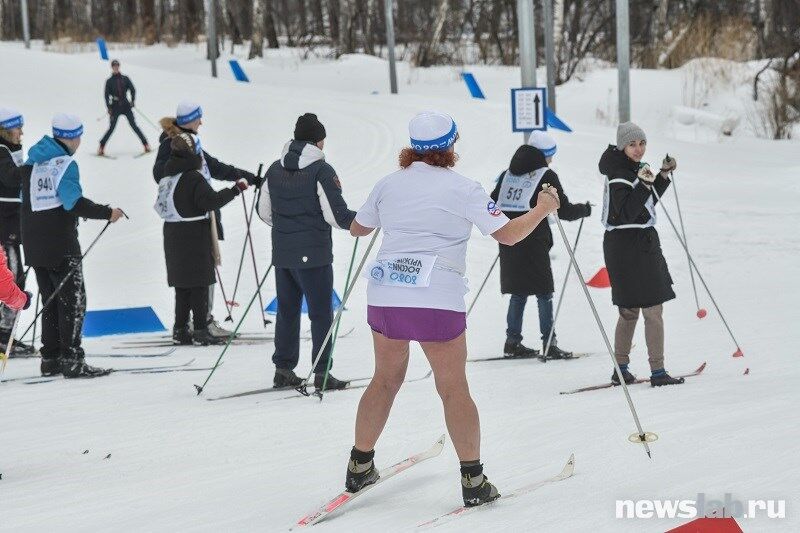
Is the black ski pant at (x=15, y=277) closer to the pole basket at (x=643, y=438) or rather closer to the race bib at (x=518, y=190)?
Answer: the race bib at (x=518, y=190)

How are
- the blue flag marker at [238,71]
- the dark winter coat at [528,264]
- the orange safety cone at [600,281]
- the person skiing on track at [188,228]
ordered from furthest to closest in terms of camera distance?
the blue flag marker at [238,71] → the orange safety cone at [600,281] → the person skiing on track at [188,228] → the dark winter coat at [528,264]

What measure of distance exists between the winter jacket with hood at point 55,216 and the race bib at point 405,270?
3.05 meters

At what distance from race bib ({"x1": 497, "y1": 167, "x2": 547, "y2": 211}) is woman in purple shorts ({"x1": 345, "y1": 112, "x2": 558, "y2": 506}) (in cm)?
301

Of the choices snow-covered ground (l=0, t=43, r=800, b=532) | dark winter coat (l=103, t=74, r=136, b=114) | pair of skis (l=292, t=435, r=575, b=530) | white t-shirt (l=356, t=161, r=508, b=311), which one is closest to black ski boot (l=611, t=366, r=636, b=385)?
snow-covered ground (l=0, t=43, r=800, b=532)

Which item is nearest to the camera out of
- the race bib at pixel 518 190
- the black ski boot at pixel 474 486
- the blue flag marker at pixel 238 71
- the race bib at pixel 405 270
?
the race bib at pixel 405 270

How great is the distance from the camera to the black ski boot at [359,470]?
4285 mm

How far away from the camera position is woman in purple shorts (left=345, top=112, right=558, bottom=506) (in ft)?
13.1

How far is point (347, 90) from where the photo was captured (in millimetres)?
25062

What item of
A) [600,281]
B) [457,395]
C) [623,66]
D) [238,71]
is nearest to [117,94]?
[623,66]

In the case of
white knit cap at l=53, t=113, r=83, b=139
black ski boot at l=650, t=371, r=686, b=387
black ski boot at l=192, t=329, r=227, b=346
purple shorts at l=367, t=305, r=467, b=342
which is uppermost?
white knit cap at l=53, t=113, r=83, b=139

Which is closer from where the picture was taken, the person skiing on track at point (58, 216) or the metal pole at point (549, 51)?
the person skiing on track at point (58, 216)

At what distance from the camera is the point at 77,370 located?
700 centimetres

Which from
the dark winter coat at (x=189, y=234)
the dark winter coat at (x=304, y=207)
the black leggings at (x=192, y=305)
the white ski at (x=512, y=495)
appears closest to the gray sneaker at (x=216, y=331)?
the black leggings at (x=192, y=305)

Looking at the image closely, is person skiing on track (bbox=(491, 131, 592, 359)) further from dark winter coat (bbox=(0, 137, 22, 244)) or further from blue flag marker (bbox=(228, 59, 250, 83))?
blue flag marker (bbox=(228, 59, 250, 83))
